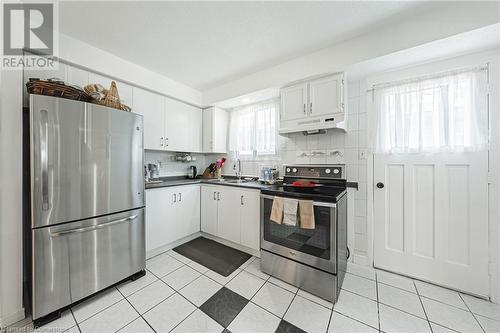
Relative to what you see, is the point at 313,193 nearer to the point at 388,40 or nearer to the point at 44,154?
the point at 388,40

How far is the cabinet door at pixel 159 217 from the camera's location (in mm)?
2219

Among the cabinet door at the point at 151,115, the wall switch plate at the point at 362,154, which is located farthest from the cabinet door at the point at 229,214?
the wall switch plate at the point at 362,154

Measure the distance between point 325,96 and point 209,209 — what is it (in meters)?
2.18

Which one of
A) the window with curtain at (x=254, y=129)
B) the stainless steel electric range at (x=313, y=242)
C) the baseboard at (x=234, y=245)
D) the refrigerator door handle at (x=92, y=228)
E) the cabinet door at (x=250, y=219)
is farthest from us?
the window with curtain at (x=254, y=129)

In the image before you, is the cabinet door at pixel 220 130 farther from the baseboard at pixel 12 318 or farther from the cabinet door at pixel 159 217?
the baseboard at pixel 12 318

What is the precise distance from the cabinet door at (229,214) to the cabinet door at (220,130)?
0.90 m

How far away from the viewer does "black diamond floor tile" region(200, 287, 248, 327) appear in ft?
4.63

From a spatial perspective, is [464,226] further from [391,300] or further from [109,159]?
[109,159]

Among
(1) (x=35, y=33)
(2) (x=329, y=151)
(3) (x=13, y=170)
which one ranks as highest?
(1) (x=35, y=33)

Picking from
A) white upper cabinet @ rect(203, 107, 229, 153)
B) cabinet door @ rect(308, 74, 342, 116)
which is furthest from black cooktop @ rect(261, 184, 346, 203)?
white upper cabinet @ rect(203, 107, 229, 153)

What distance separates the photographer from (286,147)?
268 centimetres

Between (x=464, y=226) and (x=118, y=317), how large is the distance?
10.1 ft

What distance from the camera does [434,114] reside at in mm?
1789

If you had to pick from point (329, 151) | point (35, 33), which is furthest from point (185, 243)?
point (35, 33)
